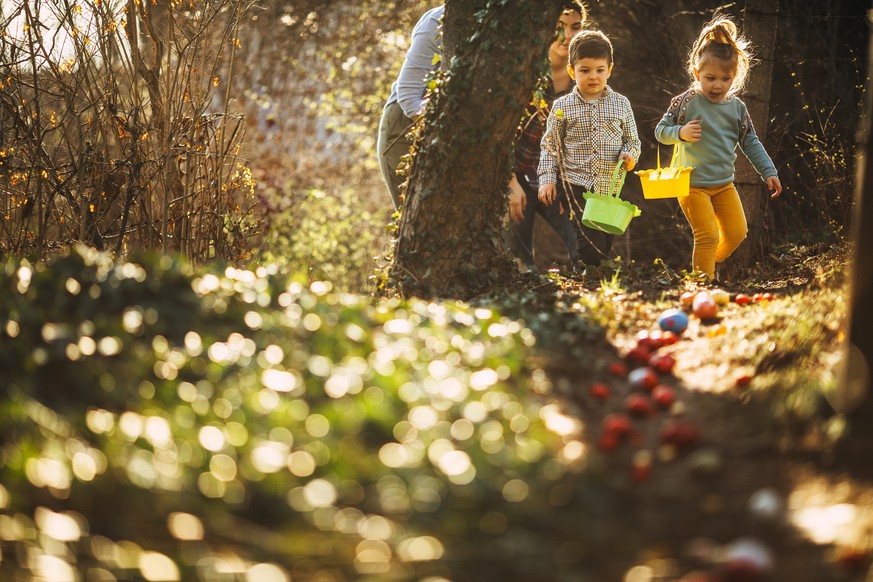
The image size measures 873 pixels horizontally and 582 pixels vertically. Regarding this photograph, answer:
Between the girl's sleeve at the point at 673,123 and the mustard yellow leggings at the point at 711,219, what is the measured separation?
1.19 ft

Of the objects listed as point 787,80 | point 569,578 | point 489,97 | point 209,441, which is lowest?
point 569,578

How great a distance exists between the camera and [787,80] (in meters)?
8.52

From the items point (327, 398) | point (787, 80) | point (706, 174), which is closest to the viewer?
point (327, 398)

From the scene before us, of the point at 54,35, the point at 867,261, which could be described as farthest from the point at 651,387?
the point at 54,35

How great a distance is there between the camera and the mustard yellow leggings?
579 centimetres

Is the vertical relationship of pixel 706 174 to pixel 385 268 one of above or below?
above

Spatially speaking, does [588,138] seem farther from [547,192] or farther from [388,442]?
[388,442]

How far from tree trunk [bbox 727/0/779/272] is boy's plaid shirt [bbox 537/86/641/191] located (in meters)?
1.08

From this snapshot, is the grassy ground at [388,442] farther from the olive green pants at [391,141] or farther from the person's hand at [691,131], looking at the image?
the olive green pants at [391,141]

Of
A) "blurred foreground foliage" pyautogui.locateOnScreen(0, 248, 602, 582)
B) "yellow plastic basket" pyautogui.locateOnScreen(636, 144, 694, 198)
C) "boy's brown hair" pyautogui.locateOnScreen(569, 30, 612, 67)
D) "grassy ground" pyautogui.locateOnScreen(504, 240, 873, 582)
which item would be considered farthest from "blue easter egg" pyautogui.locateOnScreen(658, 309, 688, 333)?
"boy's brown hair" pyautogui.locateOnScreen(569, 30, 612, 67)

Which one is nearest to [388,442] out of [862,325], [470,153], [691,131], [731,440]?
[731,440]

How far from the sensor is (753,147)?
5918 mm

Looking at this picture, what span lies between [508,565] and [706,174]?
13.9 ft

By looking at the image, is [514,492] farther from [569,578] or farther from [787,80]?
[787,80]
